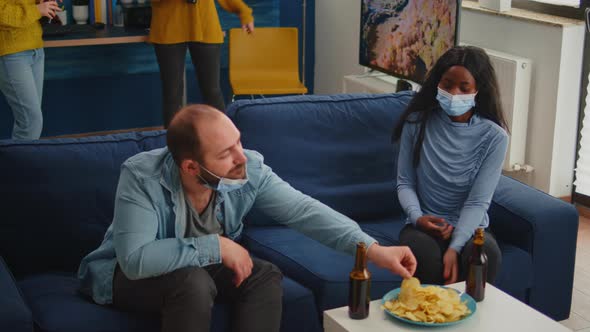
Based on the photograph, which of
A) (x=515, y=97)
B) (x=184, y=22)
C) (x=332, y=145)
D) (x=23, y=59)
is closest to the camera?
(x=332, y=145)

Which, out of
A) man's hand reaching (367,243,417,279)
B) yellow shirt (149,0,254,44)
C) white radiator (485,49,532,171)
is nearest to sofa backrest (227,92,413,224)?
man's hand reaching (367,243,417,279)

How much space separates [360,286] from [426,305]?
0.18 m

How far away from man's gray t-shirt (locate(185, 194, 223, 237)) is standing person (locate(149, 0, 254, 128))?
2530mm

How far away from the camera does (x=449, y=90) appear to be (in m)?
3.02

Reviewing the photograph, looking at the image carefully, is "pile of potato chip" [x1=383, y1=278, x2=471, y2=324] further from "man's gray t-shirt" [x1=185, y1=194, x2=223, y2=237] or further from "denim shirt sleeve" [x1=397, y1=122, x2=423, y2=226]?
"denim shirt sleeve" [x1=397, y1=122, x2=423, y2=226]

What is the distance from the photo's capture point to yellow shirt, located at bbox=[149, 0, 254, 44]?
4.96m

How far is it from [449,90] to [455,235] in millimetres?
487

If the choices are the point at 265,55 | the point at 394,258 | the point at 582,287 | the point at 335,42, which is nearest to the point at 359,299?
the point at 394,258

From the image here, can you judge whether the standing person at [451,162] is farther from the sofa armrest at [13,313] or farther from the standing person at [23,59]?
the standing person at [23,59]

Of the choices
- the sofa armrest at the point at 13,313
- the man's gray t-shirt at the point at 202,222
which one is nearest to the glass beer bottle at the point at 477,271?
the man's gray t-shirt at the point at 202,222

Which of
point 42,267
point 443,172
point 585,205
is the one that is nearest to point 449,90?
point 443,172

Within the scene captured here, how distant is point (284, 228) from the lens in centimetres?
325

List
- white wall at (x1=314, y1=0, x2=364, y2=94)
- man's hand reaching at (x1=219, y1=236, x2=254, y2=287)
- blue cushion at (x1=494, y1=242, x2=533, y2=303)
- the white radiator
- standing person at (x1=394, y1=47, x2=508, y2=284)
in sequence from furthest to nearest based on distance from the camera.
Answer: white wall at (x1=314, y1=0, x2=364, y2=94)
the white radiator
blue cushion at (x1=494, y1=242, x2=533, y2=303)
standing person at (x1=394, y1=47, x2=508, y2=284)
man's hand reaching at (x1=219, y1=236, x2=254, y2=287)

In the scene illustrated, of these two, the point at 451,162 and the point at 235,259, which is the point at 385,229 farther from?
the point at 235,259
